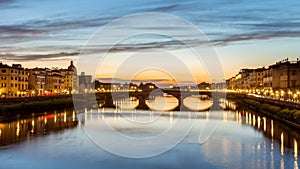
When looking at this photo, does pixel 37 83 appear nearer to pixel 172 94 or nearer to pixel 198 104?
A: pixel 172 94

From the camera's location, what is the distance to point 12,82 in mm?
66438

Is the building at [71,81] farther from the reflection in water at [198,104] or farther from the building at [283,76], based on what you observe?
the building at [283,76]

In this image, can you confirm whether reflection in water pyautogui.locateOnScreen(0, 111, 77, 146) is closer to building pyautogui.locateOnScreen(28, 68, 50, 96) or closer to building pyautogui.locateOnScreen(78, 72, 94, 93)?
building pyautogui.locateOnScreen(28, 68, 50, 96)

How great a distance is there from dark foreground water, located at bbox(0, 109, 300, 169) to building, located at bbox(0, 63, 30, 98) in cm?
3204

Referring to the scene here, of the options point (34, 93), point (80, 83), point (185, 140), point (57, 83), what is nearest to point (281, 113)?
point (185, 140)

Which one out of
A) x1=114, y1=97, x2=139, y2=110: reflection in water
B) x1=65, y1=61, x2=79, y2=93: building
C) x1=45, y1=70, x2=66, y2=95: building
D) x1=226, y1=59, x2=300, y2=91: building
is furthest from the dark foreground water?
x1=65, y1=61, x2=79, y2=93: building

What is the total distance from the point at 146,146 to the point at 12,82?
48760 millimetres

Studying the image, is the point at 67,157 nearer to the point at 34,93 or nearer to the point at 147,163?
the point at 147,163

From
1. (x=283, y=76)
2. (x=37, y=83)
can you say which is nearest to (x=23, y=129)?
(x=283, y=76)

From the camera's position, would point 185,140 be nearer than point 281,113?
Yes

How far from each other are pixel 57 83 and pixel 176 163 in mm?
82234

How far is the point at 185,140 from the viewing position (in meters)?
26.2

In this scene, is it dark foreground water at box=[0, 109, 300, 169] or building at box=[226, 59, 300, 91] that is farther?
building at box=[226, 59, 300, 91]

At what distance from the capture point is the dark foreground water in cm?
1909
